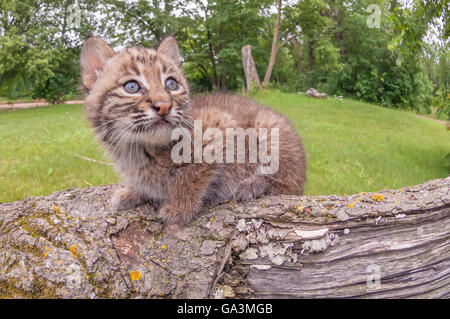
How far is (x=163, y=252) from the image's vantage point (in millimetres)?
2344

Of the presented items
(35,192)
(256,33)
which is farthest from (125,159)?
(256,33)

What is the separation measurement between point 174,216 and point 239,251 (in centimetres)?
59

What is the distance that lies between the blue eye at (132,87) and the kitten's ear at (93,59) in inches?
18.2

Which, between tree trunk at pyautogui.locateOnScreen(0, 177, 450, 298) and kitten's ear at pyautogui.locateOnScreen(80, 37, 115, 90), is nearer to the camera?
tree trunk at pyautogui.locateOnScreen(0, 177, 450, 298)

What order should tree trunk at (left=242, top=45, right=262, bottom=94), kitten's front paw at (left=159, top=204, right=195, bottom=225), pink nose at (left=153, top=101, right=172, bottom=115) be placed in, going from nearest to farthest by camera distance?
1. pink nose at (left=153, top=101, right=172, bottom=115)
2. kitten's front paw at (left=159, top=204, right=195, bottom=225)
3. tree trunk at (left=242, top=45, right=262, bottom=94)

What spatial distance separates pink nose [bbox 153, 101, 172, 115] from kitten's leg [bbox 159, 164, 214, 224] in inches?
23.0

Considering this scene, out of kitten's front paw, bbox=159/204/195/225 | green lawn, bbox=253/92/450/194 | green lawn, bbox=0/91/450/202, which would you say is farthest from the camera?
green lawn, bbox=253/92/450/194

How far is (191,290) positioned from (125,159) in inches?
48.2

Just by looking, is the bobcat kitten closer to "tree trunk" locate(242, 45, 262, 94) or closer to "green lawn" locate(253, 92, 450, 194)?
"green lawn" locate(253, 92, 450, 194)

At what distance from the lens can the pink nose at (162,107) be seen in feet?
7.33

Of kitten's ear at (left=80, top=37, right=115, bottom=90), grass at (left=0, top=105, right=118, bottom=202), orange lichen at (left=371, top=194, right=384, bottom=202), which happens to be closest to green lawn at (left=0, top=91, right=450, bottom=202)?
grass at (left=0, top=105, right=118, bottom=202)

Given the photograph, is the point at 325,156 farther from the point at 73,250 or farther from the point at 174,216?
the point at 73,250

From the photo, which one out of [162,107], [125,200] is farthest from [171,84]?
[125,200]

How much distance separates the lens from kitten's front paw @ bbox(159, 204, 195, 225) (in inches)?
101
